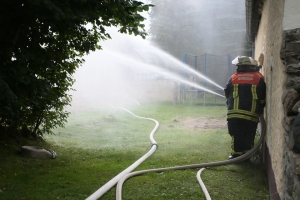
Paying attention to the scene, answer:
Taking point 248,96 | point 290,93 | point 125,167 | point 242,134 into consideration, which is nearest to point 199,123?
point 242,134

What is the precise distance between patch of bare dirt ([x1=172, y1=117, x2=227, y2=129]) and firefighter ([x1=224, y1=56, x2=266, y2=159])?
4633mm

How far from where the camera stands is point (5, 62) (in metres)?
4.57

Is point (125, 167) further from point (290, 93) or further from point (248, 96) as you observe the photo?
point (290, 93)

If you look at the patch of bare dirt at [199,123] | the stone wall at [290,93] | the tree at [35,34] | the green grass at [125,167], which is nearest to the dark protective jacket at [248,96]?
the green grass at [125,167]

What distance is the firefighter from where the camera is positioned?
5.75 meters

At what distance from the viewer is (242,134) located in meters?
5.84

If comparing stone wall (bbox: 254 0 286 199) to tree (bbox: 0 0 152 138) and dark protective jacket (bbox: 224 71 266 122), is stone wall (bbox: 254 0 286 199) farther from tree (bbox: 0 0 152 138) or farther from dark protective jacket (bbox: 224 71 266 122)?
tree (bbox: 0 0 152 138)

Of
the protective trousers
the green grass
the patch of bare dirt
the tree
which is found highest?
the tree

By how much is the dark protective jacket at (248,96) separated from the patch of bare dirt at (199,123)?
4702 mm

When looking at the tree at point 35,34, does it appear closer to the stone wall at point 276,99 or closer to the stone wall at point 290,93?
the stone wall at point 276,99

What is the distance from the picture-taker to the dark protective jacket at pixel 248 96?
18.8 feet

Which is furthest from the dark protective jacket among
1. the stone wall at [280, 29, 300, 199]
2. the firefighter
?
the stone wall at [280, 29, 300, 199]

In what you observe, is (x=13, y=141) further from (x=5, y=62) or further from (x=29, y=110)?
(x=5, y=62)

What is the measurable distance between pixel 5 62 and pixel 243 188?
342cm
